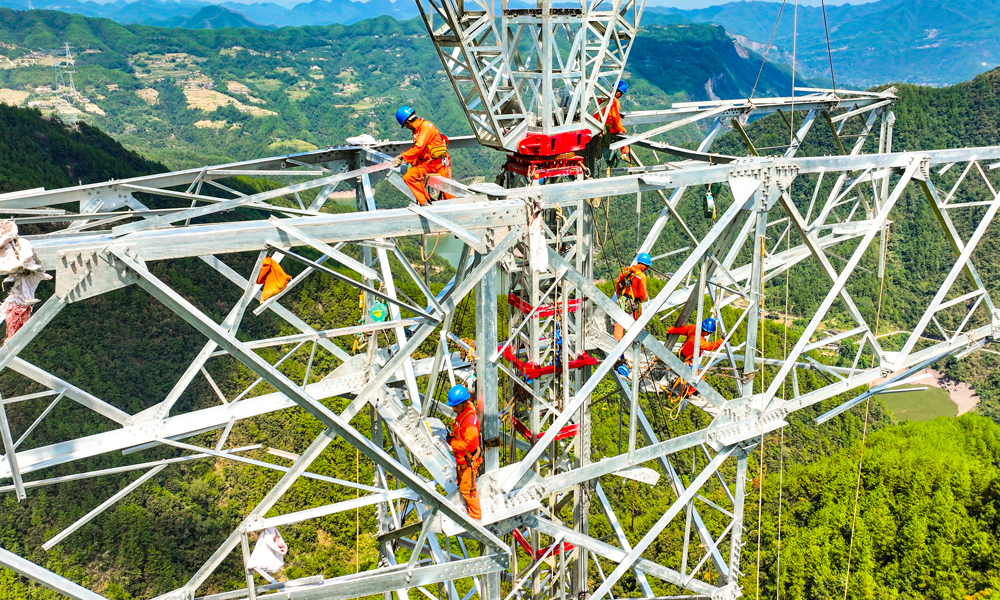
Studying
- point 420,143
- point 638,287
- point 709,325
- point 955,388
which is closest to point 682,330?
point 709,325

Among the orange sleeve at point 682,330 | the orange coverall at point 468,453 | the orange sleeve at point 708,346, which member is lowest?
the orange coverall at point 468,453

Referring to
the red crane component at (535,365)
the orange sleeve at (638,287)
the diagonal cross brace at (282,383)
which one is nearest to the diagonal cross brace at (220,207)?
the diagonal cross brace at (282,383)

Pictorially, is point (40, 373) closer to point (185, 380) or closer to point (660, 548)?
point (185, 380)

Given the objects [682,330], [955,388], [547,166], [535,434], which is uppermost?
[547,166]

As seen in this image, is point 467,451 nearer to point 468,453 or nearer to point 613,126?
point 468,453

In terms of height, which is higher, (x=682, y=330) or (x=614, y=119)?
(x=614, y=119)

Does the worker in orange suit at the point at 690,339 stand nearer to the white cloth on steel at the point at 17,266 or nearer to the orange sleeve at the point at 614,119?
the orange sleeve at the point at 614,119

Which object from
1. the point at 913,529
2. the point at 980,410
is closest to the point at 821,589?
the point at 913,529
